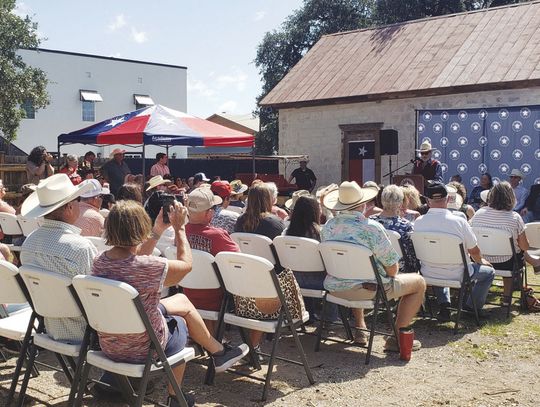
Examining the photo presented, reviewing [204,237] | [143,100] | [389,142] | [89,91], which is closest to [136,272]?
[204,237]

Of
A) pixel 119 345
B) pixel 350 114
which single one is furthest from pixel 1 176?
pixel 119 345

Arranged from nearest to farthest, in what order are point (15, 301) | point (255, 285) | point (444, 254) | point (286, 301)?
point (15, 301) → point (255, 285) → point (286, 301) → point (444, 254)

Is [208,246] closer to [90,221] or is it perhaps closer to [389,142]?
[90,221]

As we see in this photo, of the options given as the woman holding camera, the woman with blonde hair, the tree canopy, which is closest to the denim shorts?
the woman with blonde hair

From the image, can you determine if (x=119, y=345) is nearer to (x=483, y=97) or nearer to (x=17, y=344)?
(x=17, y=344)

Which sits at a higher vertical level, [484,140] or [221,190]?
[484,140]

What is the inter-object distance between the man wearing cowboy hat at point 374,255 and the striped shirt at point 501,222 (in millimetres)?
1580

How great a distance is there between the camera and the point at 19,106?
26.9 m

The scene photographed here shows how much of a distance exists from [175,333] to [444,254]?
2.89 meters

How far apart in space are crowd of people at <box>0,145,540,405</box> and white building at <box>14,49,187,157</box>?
28.5m

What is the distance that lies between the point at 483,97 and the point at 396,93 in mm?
2173

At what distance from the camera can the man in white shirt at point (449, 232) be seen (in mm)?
5578

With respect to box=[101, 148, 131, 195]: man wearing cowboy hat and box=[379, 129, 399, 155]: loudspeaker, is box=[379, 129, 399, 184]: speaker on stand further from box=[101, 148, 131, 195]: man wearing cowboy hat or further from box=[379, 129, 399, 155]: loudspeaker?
box=[101, 148, 131, 195]: man wearing cowboy hat

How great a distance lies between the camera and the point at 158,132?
10.4 metres
